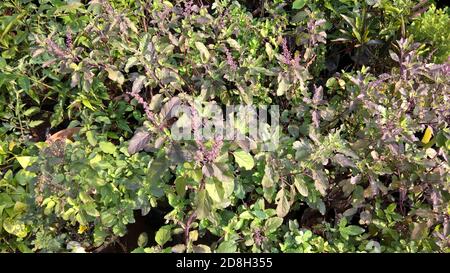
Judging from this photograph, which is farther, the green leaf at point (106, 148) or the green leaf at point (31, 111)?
the green leaf at point (31, 111)

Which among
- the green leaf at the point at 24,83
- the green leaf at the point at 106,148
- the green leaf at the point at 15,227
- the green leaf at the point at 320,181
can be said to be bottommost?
the green leaf at the point at 15,227

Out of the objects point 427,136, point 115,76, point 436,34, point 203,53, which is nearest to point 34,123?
point 115,76

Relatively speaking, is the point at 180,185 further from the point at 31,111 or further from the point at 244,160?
the point at 31,111

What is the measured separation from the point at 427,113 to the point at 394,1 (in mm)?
719

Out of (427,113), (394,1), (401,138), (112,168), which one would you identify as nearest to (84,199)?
(112,168)

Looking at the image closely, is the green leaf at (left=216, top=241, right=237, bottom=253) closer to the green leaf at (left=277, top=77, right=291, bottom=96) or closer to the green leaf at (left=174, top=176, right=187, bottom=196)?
the green leaf at (left=174, top=176, right=187, bottom=196)

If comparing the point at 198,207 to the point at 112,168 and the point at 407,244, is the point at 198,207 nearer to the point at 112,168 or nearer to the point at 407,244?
the point at 112,168

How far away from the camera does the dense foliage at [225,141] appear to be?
1745 mm

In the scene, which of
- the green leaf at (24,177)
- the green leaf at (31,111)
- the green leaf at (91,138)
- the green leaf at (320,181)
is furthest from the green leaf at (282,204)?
the green leaf at (31,111)

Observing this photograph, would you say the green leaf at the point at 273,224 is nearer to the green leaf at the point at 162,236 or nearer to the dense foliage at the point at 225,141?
the dense foliage at the point at 225,141

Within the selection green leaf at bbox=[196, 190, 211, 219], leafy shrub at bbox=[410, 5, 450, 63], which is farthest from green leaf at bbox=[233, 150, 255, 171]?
leafy shrub at bbox=[410, 5, 450, 63]

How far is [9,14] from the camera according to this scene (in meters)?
2.53

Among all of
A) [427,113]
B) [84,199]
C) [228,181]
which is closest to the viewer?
[228,181]

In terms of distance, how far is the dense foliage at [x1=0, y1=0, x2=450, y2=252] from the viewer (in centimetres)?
175
